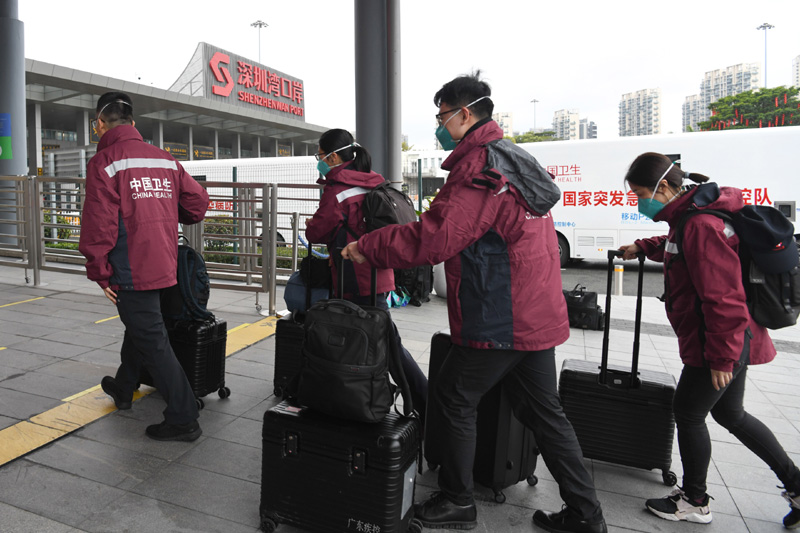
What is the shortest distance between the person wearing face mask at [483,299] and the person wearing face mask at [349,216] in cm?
79

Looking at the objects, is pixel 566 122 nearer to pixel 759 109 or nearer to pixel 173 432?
pixel 759 109

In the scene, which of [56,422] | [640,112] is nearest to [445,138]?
[56,422]

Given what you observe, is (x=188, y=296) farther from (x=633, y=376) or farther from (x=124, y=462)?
(x=633, y=376)

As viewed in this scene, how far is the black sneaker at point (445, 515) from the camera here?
249 centimetres

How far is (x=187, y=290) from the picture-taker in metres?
3.56

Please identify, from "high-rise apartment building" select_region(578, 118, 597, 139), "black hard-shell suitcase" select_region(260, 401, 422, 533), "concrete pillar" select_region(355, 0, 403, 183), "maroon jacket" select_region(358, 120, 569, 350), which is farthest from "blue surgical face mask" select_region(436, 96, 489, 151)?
"high-rise apartment building" select_region(578, 118, 597, 139)

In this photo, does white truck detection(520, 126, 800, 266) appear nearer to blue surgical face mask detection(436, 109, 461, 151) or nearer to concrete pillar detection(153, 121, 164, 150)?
blue surgical face mask detection(436, 109, 461, 151)

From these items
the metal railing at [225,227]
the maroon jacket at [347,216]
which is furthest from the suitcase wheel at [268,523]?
the metal railing at [225,227]

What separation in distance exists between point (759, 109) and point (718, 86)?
31257 mm

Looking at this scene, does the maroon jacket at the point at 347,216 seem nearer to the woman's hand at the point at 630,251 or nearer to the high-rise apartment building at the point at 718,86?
the woman's hand at the point at 630,251

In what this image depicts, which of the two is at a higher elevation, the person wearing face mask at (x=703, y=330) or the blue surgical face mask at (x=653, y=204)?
the blue surgical face mask at (x=653, y=204)

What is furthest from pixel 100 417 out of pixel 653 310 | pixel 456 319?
pixel 653 310

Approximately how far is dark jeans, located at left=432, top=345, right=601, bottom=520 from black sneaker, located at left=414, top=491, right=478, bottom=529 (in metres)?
0.04

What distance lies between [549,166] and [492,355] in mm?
11377
